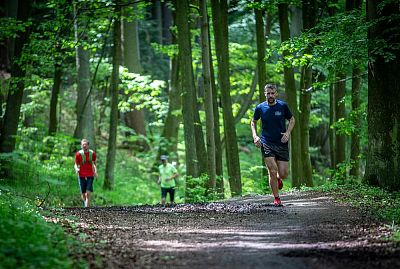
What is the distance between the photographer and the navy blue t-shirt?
11344 mm

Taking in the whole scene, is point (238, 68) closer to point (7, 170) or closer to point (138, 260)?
point (7, 170)

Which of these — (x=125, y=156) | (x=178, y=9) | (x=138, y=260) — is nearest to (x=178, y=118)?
(x=125, y=156)

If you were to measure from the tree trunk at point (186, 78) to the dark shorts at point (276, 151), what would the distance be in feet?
18.8

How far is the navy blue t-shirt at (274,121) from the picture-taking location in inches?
447

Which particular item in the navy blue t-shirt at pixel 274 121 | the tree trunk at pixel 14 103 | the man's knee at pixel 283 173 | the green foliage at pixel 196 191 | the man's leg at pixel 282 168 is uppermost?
the tree trunk at pixel 14 103

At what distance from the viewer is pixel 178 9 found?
653 inches

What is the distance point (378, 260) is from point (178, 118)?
80.3 feet

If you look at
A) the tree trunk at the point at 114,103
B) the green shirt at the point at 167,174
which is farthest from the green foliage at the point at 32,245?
the tree trunk at the point at 114,103

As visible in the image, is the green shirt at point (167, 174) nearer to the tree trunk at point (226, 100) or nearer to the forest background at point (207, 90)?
the forest background at point (207, 90)

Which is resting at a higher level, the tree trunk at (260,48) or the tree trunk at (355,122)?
the tree trunk at (260,48)

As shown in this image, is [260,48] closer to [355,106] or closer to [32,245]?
[355,106]

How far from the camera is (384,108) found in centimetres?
1222

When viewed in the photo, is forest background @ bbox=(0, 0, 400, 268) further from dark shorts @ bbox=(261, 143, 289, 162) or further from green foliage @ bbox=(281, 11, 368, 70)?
dark shorts @ bbox=(261, 143, 289, 162)

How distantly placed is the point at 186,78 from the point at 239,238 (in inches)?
377
